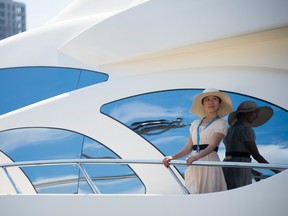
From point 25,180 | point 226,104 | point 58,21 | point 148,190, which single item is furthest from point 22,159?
point 226,104

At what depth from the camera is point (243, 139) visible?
663 cm

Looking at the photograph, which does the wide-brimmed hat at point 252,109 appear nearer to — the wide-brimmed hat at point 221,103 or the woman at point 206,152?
the wide-brimmed hat at point 221,103

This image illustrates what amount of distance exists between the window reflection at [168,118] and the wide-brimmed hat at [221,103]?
74 cm

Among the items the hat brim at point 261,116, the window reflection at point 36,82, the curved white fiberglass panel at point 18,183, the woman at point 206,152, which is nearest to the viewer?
the woman at point 206,152

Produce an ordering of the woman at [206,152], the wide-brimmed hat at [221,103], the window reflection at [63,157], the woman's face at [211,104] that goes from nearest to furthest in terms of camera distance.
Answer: the woman at [206,152] < the woman's face at [211,104] < the wide-brimmed hat at [221,103] < the window reflection at [63,157]

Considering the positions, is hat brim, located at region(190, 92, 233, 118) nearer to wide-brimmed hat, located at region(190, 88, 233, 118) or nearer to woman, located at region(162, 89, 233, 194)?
wide-brimmed hat, located at region(190, 88, 233, 118)

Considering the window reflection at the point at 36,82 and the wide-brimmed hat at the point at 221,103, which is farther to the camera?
the window reflection at the point at 36,82

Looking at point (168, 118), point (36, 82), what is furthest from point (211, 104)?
point (36, 82)

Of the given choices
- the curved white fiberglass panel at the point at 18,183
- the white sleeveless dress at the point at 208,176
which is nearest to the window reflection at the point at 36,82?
the curved white fiberglass panel at the point at 18,183

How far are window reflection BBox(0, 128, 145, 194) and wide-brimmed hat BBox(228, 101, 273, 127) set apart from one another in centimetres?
155

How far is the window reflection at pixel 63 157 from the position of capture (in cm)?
774

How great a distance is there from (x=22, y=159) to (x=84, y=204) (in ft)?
9.14

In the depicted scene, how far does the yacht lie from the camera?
7102 millimetres

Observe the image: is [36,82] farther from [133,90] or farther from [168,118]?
[168,118]
